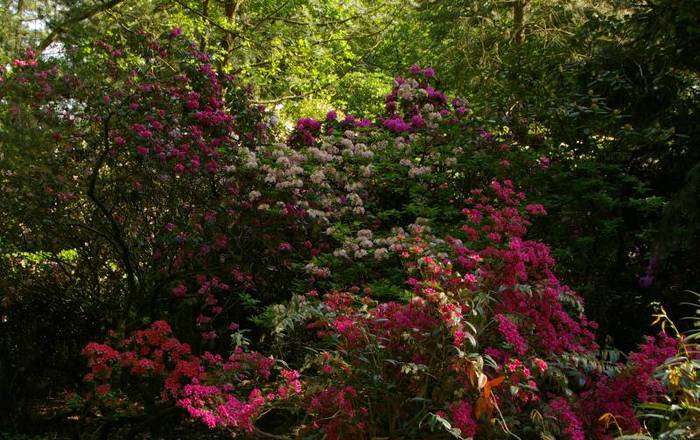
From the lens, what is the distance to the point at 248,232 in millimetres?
5492

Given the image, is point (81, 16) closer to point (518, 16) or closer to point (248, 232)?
point (248, 232)

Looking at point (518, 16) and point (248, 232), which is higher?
point (518, 16)

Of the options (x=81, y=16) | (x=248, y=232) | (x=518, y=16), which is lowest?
(x=248, y=232)

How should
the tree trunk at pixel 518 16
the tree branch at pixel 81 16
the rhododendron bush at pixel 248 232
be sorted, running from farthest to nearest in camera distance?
the tree trunk at pixel 518 16, the tree branch at pixel 81 16, the rhododendron bush at pixel 248 232

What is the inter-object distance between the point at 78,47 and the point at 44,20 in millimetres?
436

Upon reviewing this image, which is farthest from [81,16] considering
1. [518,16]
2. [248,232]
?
[518,16]

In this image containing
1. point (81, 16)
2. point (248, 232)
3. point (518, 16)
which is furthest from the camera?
point (518, 16)

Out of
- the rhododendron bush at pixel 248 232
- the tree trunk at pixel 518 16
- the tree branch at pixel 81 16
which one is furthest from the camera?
the tree trunk at pixel 518 16

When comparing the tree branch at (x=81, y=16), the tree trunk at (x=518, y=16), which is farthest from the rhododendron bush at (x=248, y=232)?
the tree trunk at (x=518, y=16)

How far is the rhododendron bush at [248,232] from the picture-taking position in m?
3.39

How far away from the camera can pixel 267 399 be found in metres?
3.51

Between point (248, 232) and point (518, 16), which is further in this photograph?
point (518, 16)

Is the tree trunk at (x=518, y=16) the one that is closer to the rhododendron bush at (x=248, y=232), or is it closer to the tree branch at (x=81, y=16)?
the rhododendron bush at (x=248, y=232)

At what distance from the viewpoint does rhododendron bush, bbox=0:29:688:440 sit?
11.1 feet
